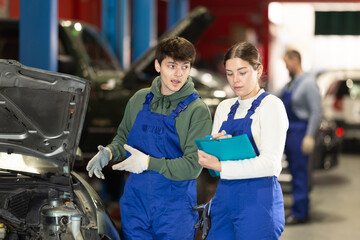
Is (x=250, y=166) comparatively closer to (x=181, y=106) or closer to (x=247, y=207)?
(x=247, y=207)

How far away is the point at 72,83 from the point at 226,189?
0.95 meters

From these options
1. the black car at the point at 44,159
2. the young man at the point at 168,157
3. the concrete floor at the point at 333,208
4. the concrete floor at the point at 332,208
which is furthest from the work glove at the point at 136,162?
the concrete floor at the point at 333,208

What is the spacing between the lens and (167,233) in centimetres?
282

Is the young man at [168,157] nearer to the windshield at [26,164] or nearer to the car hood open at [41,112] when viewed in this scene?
the car hood open at [41,112]

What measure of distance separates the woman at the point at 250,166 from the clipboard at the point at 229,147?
0.02m

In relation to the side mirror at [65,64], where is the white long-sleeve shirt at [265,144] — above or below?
below

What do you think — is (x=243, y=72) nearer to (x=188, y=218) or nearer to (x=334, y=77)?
(x=188, y=218)

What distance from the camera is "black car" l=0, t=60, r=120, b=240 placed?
2.95 m

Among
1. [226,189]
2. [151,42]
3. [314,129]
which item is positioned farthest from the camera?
[151,42]

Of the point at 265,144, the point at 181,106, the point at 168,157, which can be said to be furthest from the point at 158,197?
the point at 265,144

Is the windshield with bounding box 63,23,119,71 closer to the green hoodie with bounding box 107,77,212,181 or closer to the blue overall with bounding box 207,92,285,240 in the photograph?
the green hoodie with bounding box 107,77,212,181

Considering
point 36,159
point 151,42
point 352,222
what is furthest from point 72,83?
point 151,42

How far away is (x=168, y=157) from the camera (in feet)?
9.40

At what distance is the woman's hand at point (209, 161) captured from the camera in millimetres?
2594
